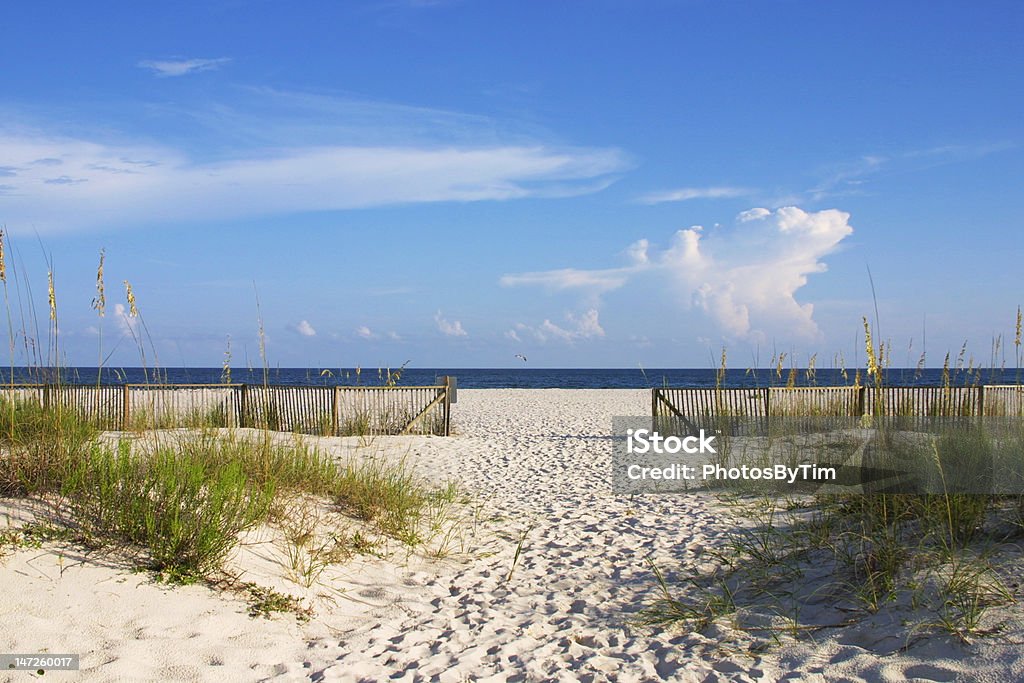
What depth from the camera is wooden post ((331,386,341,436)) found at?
13864mm

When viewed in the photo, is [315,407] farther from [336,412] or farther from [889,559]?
[889,559]

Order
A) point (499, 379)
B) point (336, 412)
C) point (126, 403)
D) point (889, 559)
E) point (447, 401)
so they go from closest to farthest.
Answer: point (889, 559) → point (126, 403) → point (336, 412) → point (447, 401) → point (499, 379)

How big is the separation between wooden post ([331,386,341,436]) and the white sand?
7857 mm

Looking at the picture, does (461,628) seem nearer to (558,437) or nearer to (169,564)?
(169,564)

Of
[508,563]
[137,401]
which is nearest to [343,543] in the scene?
[508,563]

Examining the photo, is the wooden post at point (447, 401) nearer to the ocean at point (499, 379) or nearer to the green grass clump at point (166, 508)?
the ocean at point (499, 379)

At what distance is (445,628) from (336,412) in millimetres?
9960

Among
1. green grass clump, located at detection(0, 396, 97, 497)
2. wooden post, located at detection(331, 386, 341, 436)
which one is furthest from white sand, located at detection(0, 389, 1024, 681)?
wooden post, located at detection(331, 386, 341, 436)

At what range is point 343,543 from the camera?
5773 millimetres

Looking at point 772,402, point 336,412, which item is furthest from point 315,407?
point 772,402

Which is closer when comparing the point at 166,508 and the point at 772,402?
the point at 166,508

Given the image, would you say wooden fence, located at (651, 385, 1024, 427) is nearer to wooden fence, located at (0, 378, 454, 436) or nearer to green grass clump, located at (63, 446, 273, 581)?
wooden fence, located at (0, 378, 454, 436)

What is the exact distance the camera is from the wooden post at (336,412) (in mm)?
13864

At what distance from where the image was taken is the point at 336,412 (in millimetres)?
14156
